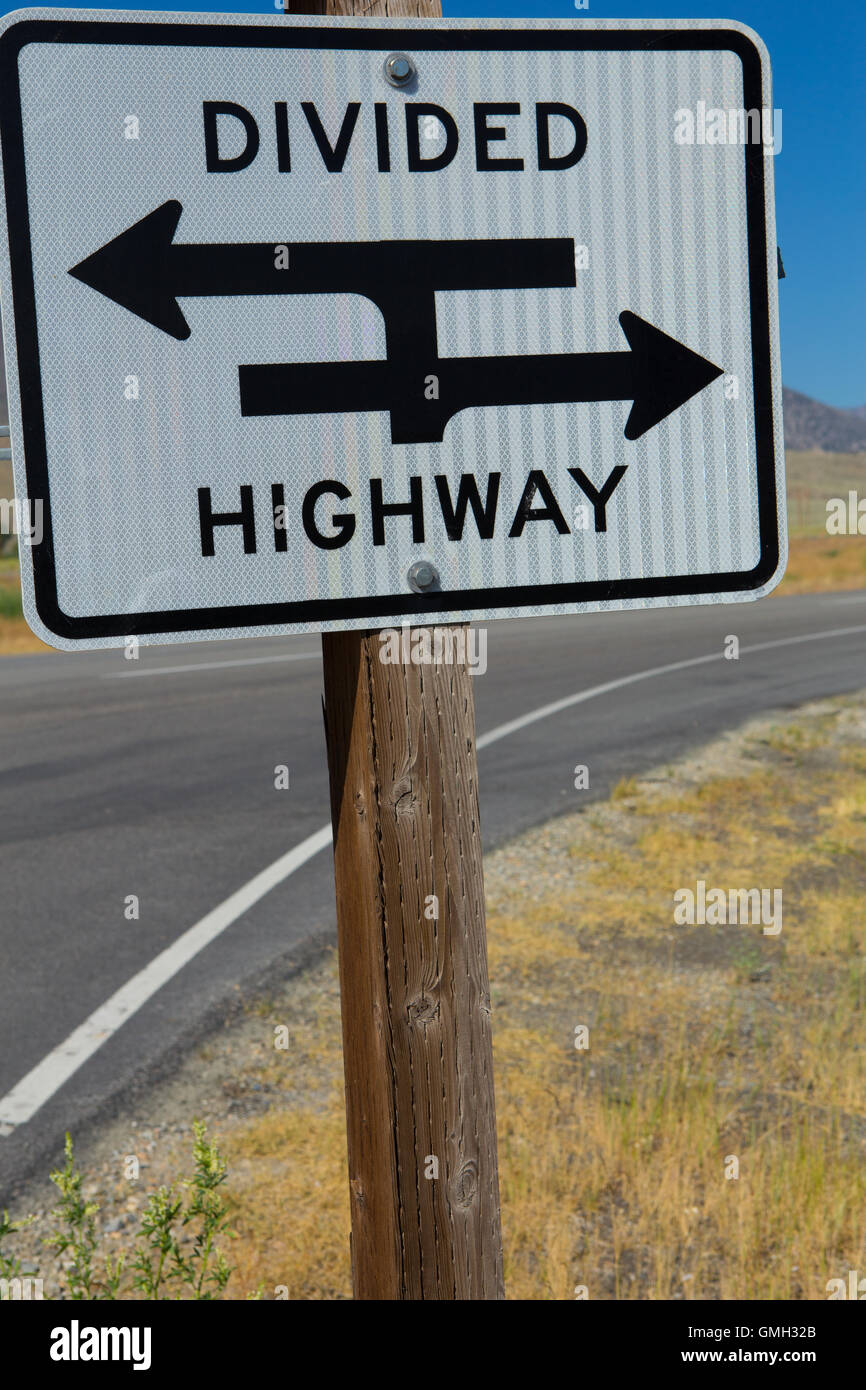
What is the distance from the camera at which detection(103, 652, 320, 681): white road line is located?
1263 centimetres

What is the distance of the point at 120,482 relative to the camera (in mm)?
1447

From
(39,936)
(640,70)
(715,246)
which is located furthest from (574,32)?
(39,936)

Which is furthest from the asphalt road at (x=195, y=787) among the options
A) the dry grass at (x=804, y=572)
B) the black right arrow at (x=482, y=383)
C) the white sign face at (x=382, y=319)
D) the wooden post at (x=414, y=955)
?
the black right arrow at (x=482, y=383)

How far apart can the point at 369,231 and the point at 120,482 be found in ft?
1.54

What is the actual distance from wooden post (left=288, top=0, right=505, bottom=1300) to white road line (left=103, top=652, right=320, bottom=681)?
36.9ft

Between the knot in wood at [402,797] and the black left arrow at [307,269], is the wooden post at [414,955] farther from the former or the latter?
the black left arrow at [307,269]

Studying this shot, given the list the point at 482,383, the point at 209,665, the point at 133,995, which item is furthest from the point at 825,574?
the point at 482,383

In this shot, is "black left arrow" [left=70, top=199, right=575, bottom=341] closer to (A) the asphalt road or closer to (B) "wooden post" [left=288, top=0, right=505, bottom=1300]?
(B) "wooden post" [left=288, top=0, right=505, bottom=1300]

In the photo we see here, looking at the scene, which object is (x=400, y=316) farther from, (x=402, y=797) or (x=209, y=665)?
(x=209, y=665)

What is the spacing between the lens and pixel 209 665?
43.3ft

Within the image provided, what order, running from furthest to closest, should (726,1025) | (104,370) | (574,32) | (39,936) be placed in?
(39,936) < (726,1025) < (574,32) < (104,370)

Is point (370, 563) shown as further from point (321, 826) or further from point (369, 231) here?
point (321, 826)

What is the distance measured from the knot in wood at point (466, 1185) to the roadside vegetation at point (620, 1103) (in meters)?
1.09

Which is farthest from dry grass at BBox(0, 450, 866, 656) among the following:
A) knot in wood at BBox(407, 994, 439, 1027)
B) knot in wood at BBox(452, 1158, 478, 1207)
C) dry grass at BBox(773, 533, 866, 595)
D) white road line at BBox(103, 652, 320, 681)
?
white road line at BBox(103, 652, 320, 681)
